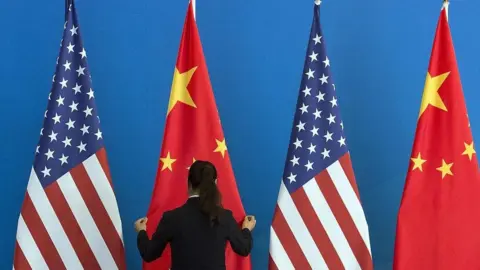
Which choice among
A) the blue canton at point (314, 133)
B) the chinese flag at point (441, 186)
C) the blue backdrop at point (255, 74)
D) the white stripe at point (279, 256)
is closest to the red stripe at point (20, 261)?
the blue backdrop at point (255, 74)

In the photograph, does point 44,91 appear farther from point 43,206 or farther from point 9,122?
point 43,206

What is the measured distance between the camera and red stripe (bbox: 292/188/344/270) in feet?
8.79

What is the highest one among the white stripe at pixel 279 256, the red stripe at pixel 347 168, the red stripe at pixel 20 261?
the red stripe at pixel 347 168

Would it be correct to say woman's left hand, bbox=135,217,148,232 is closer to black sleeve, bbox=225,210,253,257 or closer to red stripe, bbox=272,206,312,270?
black sleeve, bbox=225,210,253,257

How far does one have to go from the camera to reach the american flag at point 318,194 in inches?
106

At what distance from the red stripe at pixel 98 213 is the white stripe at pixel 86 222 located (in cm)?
2

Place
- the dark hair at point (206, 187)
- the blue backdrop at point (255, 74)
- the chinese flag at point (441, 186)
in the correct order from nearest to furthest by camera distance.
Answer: the dark hair at point (206, 187), the chinese flag at point (441, 186), the blue backdrop at point (255, 74)

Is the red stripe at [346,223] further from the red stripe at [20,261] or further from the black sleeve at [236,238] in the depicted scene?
the red stripe at [20,261]

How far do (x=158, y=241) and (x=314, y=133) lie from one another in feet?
2.93

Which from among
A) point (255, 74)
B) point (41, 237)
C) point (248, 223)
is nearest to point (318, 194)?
point (248, 223)

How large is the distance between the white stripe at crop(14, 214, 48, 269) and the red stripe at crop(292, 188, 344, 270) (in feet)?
3.94

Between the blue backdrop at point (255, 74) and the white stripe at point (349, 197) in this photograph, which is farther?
the blue backdrop at point (255, 74)

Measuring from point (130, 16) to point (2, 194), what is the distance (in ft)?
3.76

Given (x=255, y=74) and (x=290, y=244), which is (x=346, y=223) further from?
(x=255, y=74)
